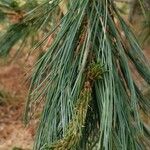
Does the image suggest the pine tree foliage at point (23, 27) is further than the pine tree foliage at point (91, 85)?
Yes

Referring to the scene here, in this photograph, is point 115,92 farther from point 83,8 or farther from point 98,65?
point 83,8

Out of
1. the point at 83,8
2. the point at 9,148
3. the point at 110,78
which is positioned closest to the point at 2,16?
the point at 83,8

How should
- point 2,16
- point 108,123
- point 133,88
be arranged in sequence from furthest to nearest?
point 2,16 → point 133,88 → point 108,123

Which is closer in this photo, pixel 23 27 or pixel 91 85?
pixel 91 85

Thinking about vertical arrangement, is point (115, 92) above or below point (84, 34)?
below

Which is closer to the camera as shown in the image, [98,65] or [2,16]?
[98,65]

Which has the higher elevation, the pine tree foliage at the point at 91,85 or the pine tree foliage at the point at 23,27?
the pine tree foliage at the point at 23,27

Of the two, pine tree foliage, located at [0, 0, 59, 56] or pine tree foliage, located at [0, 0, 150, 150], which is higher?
pine tree foliage, located at [0, 0, 59, 56]

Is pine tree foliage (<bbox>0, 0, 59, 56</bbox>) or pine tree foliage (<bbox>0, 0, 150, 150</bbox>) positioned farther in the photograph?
pine tree foliage (<bbox>0, 0, 59, 56</bbox>)
